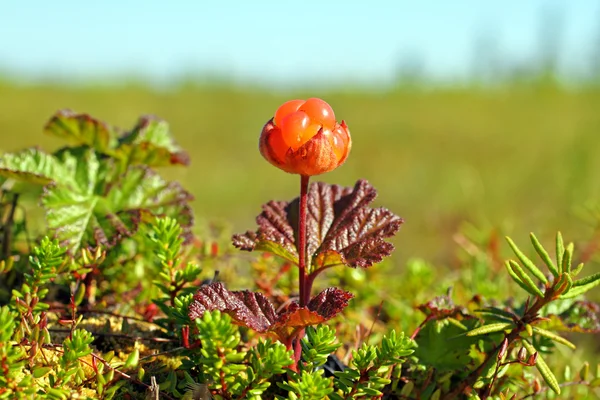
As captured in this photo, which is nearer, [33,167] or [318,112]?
[318,112]

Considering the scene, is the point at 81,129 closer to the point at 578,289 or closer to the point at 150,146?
the point at 150,146

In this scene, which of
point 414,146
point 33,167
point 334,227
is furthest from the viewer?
point 414,146

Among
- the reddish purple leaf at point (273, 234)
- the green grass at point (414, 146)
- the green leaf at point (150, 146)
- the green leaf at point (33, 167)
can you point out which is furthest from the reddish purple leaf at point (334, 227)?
the green grass at point (414, 146)

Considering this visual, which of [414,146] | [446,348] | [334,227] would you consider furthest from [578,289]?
[414,146]

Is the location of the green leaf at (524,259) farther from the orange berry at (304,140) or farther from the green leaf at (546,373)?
the orange berry at (304,140)

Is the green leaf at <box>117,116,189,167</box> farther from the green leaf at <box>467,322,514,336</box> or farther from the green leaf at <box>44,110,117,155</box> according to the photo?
the green leaf at <box>467,322,514,336</box>

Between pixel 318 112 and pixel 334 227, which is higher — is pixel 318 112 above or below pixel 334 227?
above
